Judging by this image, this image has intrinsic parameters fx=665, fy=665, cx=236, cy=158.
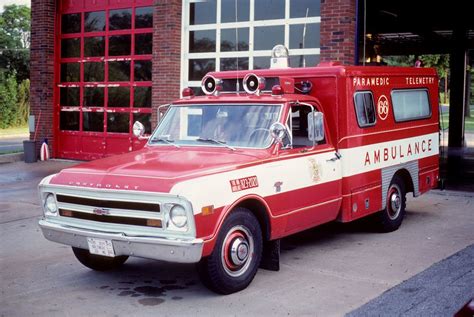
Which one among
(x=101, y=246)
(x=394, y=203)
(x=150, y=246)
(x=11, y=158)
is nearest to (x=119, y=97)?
(x=11, y=158)

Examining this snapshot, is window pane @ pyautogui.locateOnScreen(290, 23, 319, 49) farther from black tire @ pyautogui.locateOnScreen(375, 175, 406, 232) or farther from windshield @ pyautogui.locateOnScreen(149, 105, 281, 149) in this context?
windshield @ pyautogui.locateOnScreen(149, 105, 281, 149)

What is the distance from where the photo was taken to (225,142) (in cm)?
696

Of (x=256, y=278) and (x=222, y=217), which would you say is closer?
(x=222, y=217)

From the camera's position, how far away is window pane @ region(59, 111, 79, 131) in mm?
16891

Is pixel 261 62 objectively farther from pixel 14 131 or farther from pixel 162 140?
pixel 14 131

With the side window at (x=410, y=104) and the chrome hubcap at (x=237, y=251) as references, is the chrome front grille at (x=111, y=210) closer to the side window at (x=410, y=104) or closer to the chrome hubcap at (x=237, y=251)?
the chrome hubcap at (x=237, y=251)

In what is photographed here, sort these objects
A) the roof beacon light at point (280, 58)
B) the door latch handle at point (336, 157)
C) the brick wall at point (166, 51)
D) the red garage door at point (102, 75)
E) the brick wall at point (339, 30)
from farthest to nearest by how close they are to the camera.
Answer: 1. the red garage door at point (102, 75)
2. the brick wall at point (166, 51)
3. the brick wall at point (339, 30)
4. the roof beacon light at point (280, 58)
5. the door latch handle at point (336, 157)

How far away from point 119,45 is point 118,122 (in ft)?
6.01

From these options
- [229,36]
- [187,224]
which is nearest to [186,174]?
[187,224]

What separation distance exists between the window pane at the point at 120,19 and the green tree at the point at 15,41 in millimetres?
27134

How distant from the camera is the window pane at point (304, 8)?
1282 centimetres

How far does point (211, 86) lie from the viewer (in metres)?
7.81

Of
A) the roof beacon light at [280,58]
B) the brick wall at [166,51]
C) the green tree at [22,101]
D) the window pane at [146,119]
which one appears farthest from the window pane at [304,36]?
the green tree at [22,101]

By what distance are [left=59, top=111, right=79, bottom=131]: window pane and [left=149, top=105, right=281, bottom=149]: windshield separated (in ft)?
32.5
